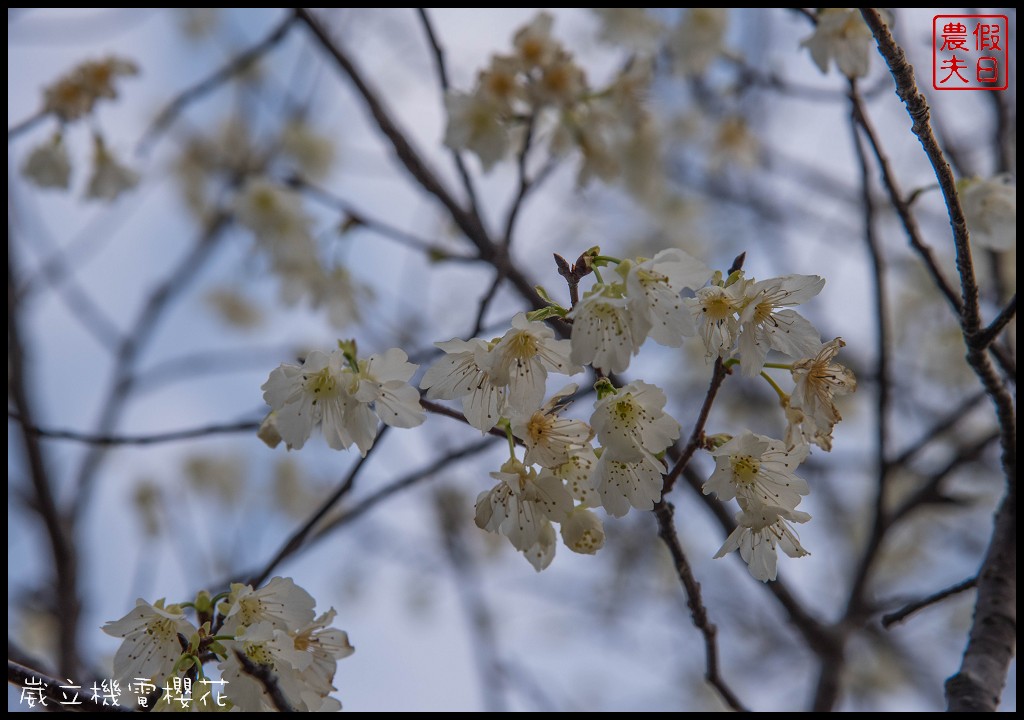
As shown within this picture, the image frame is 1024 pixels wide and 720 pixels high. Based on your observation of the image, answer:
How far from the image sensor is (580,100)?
269cm

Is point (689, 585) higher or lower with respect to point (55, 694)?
higher

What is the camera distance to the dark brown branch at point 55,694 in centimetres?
133

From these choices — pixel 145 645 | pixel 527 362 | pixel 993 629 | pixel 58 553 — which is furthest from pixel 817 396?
pixel 58 553

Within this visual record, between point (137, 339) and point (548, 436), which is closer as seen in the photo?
point (548, 436)

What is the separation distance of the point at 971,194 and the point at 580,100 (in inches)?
46.0

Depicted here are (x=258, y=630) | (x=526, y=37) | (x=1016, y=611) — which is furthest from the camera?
(x=526, y=37)

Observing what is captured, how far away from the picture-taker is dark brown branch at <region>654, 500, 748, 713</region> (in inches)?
58.2

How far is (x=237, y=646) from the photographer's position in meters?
1.38

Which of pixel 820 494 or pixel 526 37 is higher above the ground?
pixel 820 494

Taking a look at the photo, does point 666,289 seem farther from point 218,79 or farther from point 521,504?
point 218,79

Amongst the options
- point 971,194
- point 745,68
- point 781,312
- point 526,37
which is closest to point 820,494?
point 745,68

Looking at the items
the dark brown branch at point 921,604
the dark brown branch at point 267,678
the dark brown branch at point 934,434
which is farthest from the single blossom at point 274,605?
the dark brown branch at point 934,434

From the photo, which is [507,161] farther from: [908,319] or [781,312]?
[908,319]

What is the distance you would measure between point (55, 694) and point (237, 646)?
0.97 ft
